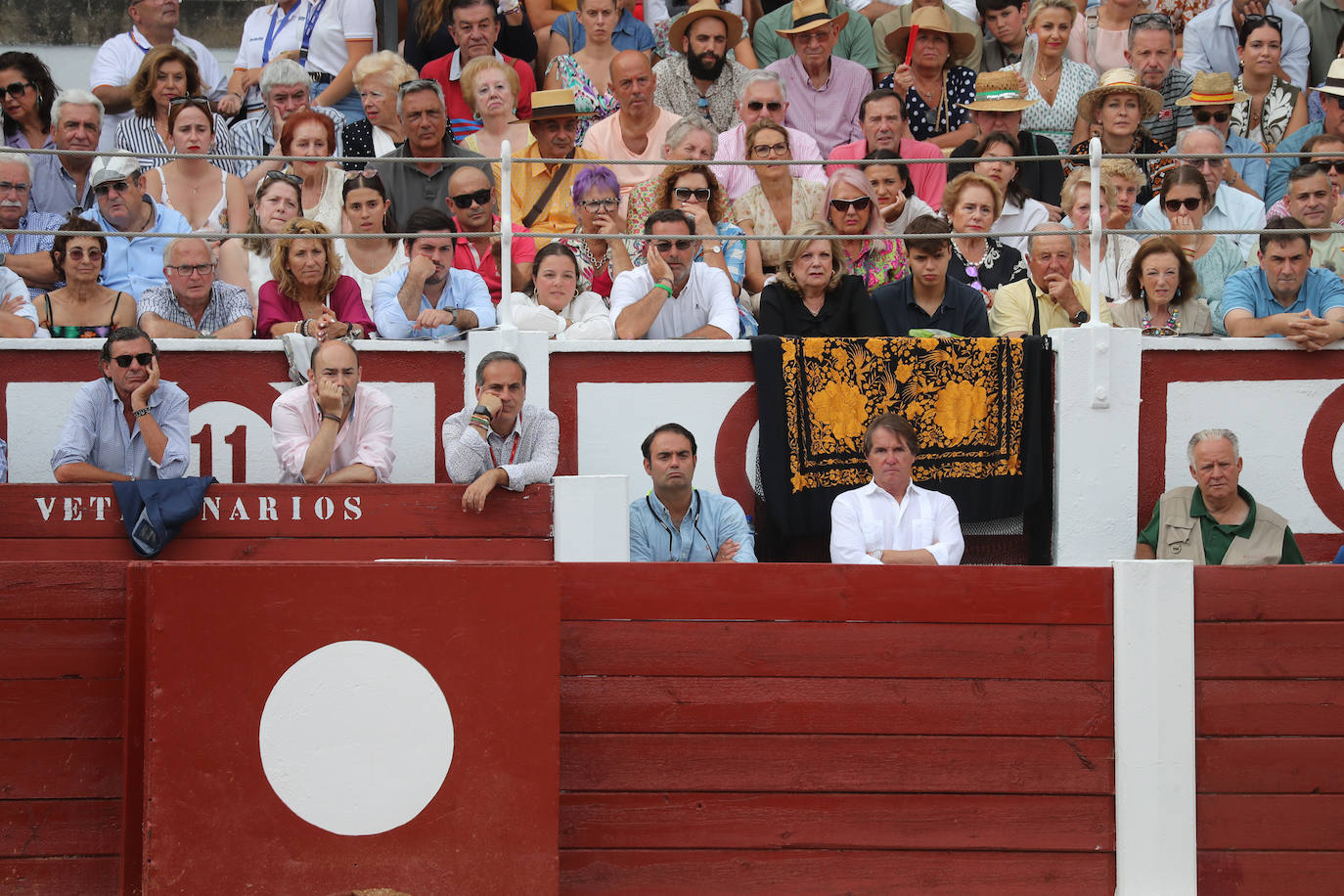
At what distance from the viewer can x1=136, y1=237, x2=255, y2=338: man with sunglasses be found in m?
6.44

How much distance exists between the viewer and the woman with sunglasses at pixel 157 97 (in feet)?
26.4

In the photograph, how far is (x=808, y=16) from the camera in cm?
848

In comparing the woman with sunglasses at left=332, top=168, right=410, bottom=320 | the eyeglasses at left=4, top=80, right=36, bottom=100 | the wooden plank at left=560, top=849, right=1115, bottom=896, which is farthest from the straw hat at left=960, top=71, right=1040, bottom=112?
the eyeglasses at left=4, top=80, right=36, bottom=100

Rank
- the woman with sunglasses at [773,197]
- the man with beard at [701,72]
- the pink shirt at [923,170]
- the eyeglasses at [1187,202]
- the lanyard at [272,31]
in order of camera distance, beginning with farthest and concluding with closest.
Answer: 1. the lanyard at [272,31]
2. the man with beard at [701,72]
3. the pink shirt at [923,170]
4. the woman with sunglasses at [773,197]
5. the eyeglasses at [1187,202]

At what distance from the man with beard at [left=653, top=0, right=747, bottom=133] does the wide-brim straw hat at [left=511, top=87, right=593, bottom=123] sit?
2.19 feet

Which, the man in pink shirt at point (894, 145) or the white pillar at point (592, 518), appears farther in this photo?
the man in pink shirt at point (894, 145)

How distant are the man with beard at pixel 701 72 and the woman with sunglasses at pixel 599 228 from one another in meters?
1.45

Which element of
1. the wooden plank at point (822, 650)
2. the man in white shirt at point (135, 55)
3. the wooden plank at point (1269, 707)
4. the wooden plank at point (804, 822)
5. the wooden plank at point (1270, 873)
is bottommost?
the wooden plank at point (1270, 873)

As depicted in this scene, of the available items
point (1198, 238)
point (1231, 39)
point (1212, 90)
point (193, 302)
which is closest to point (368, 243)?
point (193, 302)

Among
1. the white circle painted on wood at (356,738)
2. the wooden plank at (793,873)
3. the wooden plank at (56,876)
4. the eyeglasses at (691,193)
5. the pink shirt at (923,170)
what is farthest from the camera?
the pink shirt at (923,170)

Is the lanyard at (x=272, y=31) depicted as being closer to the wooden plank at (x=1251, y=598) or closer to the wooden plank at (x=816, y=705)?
the wooden plank at (x=816, y=705)

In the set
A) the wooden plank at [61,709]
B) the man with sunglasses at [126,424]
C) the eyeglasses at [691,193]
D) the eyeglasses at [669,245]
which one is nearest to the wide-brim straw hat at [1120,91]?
the eyeglasses at [691,193]

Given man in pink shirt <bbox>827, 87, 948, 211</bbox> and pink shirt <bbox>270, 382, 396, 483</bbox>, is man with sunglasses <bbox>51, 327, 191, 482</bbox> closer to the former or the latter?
pink shirt <bbox>270, 382, 396, 483</bbox>

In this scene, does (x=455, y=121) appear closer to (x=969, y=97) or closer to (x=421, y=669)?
(x=969, y=97)
